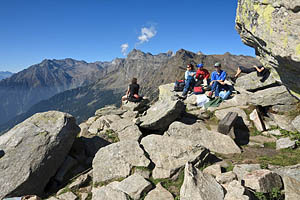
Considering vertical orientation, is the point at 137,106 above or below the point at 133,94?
below

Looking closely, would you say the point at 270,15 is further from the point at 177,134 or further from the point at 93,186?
Answer: the point at 93,186

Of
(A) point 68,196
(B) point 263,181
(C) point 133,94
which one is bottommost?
(A) point 68,196

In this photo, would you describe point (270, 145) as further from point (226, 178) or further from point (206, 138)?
point (226, 178)

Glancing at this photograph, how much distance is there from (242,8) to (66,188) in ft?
35.8

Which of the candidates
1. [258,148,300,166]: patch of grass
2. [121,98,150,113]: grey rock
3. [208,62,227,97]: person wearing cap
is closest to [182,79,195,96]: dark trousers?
[208,62,227,97]: person wearing cap

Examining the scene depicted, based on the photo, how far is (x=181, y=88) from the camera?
65.9 ft

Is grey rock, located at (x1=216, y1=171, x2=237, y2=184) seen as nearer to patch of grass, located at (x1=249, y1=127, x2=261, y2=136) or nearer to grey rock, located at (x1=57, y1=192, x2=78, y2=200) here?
grey rock, located at (x1=57, y1=192, x2=78, y2=200)

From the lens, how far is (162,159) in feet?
26.6

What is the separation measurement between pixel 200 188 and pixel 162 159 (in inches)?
113

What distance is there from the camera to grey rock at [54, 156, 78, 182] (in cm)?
867

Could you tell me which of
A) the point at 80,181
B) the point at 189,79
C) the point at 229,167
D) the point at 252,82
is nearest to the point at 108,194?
the point at 80,181

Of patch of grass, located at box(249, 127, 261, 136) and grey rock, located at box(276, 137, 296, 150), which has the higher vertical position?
patch of grass, located at box(249, 127, 261, 136)

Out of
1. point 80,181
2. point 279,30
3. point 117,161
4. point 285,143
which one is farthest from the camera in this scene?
point 285,143

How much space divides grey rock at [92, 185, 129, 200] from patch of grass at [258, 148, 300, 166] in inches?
252
